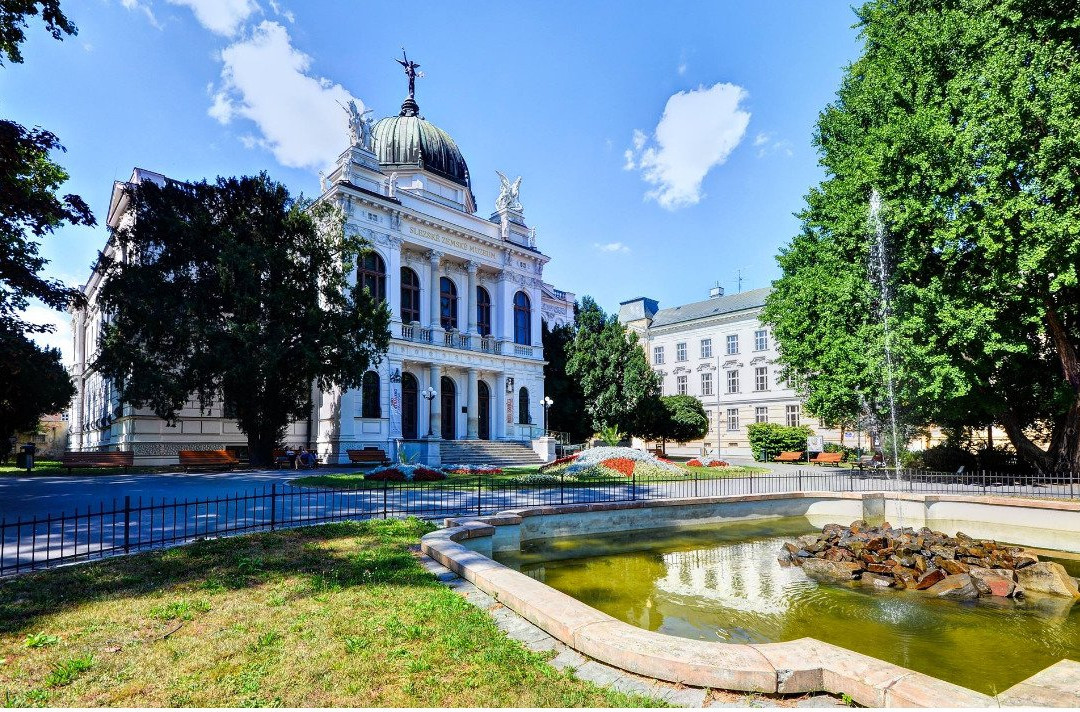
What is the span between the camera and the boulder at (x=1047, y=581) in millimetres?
8898

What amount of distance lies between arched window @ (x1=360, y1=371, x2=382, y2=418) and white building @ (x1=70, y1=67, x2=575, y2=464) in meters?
0.07

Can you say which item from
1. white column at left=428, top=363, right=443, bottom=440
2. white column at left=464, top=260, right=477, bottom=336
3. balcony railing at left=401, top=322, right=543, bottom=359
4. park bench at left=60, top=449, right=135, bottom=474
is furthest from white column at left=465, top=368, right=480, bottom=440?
park bench at left=60, top=449, right=135, bottom=474

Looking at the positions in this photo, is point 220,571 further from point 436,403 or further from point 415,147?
point 415,147

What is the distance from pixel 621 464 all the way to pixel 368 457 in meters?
12.7

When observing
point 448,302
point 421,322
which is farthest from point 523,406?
point 421,322

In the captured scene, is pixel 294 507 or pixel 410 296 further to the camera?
pixel 410 296

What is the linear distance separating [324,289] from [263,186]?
16.7ft

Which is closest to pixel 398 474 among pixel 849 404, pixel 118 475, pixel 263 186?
pixel 118 475

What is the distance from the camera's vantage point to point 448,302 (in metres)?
37.6

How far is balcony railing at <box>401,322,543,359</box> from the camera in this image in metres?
33.8

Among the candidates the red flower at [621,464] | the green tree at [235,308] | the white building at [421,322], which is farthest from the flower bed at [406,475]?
the red flower at [621,464]

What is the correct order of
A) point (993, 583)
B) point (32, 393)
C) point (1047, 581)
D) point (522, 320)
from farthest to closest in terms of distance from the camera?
point (522, 320)
point (32, 393)
point (1047, 581)
point (993, 583)

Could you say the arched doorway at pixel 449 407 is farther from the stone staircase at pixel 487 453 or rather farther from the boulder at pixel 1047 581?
the boulder at pixel 1047 581

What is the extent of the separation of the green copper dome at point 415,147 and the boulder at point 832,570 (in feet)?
111
